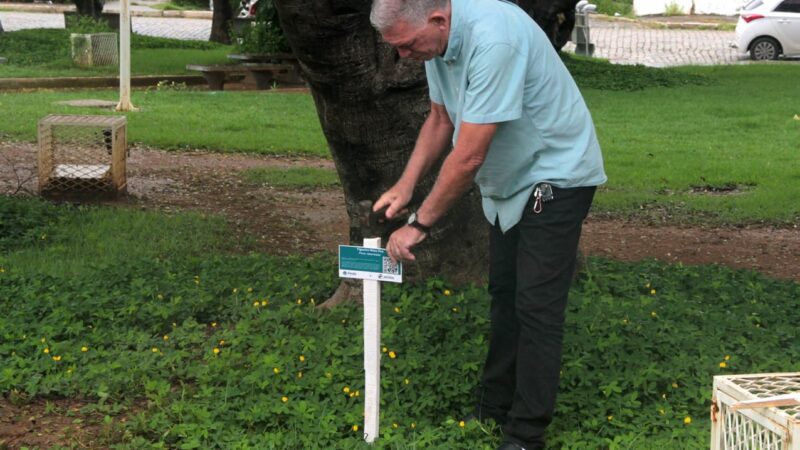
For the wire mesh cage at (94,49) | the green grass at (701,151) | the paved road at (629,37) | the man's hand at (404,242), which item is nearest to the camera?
the man's hand at (404,242)

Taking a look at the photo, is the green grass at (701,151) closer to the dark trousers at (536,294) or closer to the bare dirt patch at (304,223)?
the bare dirt patch at (304,223)

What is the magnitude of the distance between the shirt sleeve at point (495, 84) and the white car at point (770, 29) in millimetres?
22609

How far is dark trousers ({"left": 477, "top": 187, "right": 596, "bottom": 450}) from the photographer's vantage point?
3898 mm

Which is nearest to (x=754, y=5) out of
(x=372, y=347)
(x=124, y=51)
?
(x=124, y=51)

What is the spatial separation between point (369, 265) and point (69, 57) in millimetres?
19223

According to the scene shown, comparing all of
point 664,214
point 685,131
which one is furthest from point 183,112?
point 664,214

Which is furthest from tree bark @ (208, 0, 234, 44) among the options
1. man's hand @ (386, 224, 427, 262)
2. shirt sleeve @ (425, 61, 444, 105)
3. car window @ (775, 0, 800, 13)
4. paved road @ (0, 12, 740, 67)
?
man's hand @ (386, 224, 427, 262)

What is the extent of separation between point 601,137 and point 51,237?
22.4 ft

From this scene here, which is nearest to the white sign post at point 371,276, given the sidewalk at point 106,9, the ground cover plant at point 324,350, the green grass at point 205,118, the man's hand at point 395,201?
the man's hand at point 395,201

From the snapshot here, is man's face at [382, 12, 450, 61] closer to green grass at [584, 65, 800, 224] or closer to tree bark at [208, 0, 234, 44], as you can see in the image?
green grass at [584, 65, 800, 224]

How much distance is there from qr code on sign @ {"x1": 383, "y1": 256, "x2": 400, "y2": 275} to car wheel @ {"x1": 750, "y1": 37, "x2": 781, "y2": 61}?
2305 centimetres

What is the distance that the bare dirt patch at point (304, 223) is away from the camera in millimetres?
7793

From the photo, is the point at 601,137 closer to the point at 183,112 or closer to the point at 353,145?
the point at 183,112

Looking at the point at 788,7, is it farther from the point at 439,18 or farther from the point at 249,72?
the point at 439,18
